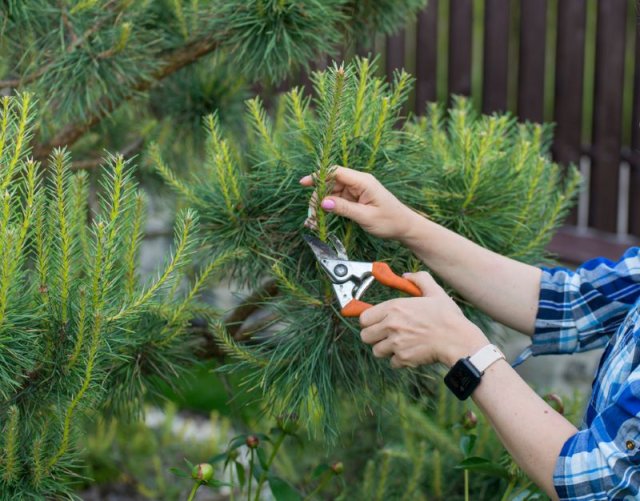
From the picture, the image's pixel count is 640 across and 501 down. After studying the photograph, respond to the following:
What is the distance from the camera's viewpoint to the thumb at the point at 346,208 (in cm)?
139

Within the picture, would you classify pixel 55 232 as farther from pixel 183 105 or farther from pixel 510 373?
pixel 183 105

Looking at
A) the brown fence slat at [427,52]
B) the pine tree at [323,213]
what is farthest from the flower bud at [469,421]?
the brown fence slat at [427,52]

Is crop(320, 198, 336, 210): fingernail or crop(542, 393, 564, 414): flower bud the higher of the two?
crop(320, 198, 336, 210): fingernail

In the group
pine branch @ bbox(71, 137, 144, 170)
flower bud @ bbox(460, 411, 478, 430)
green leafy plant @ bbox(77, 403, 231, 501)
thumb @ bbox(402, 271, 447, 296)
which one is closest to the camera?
thumb @ bbox(402, 271, 447, 296)

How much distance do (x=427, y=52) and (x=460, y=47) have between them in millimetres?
190

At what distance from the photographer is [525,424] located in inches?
47.6

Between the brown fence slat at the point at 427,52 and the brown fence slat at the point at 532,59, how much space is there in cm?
43

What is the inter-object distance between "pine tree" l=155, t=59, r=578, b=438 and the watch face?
24 centimetres

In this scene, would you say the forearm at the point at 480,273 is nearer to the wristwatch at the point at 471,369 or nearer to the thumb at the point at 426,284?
A: the thumb at the point at 426,284

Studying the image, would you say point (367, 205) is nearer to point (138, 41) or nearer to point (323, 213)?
point (323, 213)

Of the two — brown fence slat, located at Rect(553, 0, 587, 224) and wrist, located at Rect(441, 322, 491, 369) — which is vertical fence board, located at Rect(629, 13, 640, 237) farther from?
wrist, located at Rect(441, 322, 491, 369)

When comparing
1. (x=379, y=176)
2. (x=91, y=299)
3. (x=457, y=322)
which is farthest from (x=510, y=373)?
(x=91, y=299)

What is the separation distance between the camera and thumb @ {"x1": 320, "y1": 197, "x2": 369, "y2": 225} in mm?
1388

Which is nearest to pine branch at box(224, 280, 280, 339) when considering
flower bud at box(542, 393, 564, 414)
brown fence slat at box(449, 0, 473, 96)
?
flower bud at box(542, 393, 564, 414)
